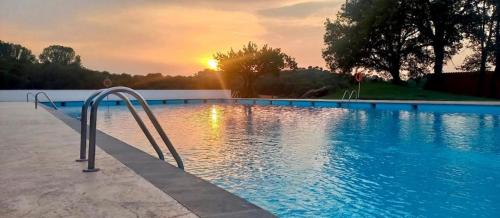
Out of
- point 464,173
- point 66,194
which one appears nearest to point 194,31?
point 464,173

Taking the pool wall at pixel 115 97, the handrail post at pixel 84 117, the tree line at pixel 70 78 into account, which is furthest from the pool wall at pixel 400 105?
the handrail post at pixel 84 117

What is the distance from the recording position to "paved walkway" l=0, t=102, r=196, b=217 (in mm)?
2531

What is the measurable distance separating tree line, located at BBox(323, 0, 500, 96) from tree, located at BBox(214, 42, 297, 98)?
536 cm

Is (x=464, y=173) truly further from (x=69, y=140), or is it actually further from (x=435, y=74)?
(x=435, y=74)

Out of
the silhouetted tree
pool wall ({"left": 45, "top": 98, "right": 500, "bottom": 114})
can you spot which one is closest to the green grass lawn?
the silhouetted tree

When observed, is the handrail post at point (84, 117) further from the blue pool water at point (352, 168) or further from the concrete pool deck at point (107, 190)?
the blue pool water at point (352, 168)

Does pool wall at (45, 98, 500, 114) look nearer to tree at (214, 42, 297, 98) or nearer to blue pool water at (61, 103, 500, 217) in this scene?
tree at (214, 42, 297, 98)

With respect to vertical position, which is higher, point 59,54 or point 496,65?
point 59,54

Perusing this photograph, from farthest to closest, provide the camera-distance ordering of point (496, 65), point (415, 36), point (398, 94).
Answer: point (415, 36) → point (398, 94) → point (496, 65)

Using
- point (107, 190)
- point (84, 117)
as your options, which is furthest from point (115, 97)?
point (107, 190)

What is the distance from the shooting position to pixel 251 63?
110 ft

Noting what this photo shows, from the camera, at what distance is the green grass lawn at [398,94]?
2359 centimetres

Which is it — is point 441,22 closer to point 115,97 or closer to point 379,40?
point 379,40

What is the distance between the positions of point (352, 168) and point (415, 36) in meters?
24.3
